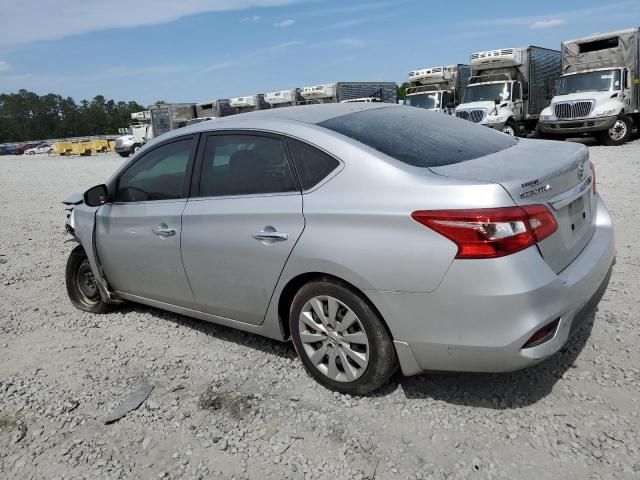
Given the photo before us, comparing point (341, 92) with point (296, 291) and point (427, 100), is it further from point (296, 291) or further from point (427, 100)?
point (296, 291)

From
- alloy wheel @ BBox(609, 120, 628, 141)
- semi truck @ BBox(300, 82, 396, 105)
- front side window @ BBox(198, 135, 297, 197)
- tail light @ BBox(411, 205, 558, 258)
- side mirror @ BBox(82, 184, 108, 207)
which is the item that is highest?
semi truck @ BBox(300, 82, 396, 105)

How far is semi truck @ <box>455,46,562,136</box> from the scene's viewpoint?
18719mm

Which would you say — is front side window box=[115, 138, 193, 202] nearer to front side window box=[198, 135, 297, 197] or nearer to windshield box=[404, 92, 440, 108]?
front side window box=[198, 135, 297, 197]

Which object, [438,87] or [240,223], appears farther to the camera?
[438,87]

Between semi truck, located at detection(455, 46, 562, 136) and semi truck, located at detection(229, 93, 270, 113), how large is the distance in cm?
1375

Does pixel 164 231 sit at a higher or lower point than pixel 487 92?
lower

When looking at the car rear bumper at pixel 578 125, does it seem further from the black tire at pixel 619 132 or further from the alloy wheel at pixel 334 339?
the alloy wheel at pixel 334 339

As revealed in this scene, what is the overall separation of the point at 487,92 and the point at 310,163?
18262mm

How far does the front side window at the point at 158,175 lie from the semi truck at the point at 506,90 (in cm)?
1626

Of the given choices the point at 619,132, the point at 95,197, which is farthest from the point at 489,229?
the point at 619,132

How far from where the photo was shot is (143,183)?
13.1 ft

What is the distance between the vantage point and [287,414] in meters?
2.96

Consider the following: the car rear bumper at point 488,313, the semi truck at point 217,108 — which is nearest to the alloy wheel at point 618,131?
the car rear bumper at point 488,313

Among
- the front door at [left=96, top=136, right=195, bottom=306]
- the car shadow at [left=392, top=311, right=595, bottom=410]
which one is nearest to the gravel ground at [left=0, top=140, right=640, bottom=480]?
the car shadow at [left=392, top=311, right=595, bottom=410]
